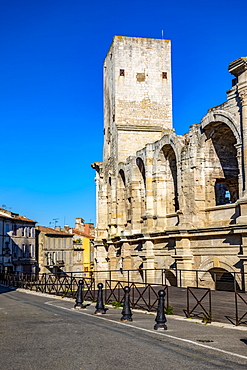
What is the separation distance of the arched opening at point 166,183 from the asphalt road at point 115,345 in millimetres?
12433

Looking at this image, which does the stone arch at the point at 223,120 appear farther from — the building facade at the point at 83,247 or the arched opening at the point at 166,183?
the building facade at the point at 83,247

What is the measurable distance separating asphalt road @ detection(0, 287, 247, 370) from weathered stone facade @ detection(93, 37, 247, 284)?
7.61m

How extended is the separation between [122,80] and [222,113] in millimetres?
13403

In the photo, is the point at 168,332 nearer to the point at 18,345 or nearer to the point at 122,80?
the point at 18,345

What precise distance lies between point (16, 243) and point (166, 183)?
108ft

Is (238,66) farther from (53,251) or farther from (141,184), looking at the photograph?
(53,251)

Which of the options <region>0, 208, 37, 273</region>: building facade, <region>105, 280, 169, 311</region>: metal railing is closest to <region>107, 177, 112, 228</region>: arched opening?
<region>105, 280, 169, 311</region>: metal railing

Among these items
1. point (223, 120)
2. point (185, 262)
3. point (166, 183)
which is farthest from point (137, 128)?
point (185, 262)

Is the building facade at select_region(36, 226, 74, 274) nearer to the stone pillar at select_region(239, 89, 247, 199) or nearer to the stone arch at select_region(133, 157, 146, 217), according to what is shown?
the stone arch at select_region(133, 157, 146, 217)

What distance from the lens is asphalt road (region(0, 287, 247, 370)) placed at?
6.76 metres

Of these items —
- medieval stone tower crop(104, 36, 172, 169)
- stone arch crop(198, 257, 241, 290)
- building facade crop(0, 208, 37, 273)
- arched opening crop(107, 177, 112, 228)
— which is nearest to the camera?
stone arch crop(198, 257, 241, 290)

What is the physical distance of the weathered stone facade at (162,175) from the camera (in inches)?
719

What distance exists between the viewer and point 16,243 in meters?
52.9

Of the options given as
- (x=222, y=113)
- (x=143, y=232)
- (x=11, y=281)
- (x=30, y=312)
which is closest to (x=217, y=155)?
(x=222, y=113)
